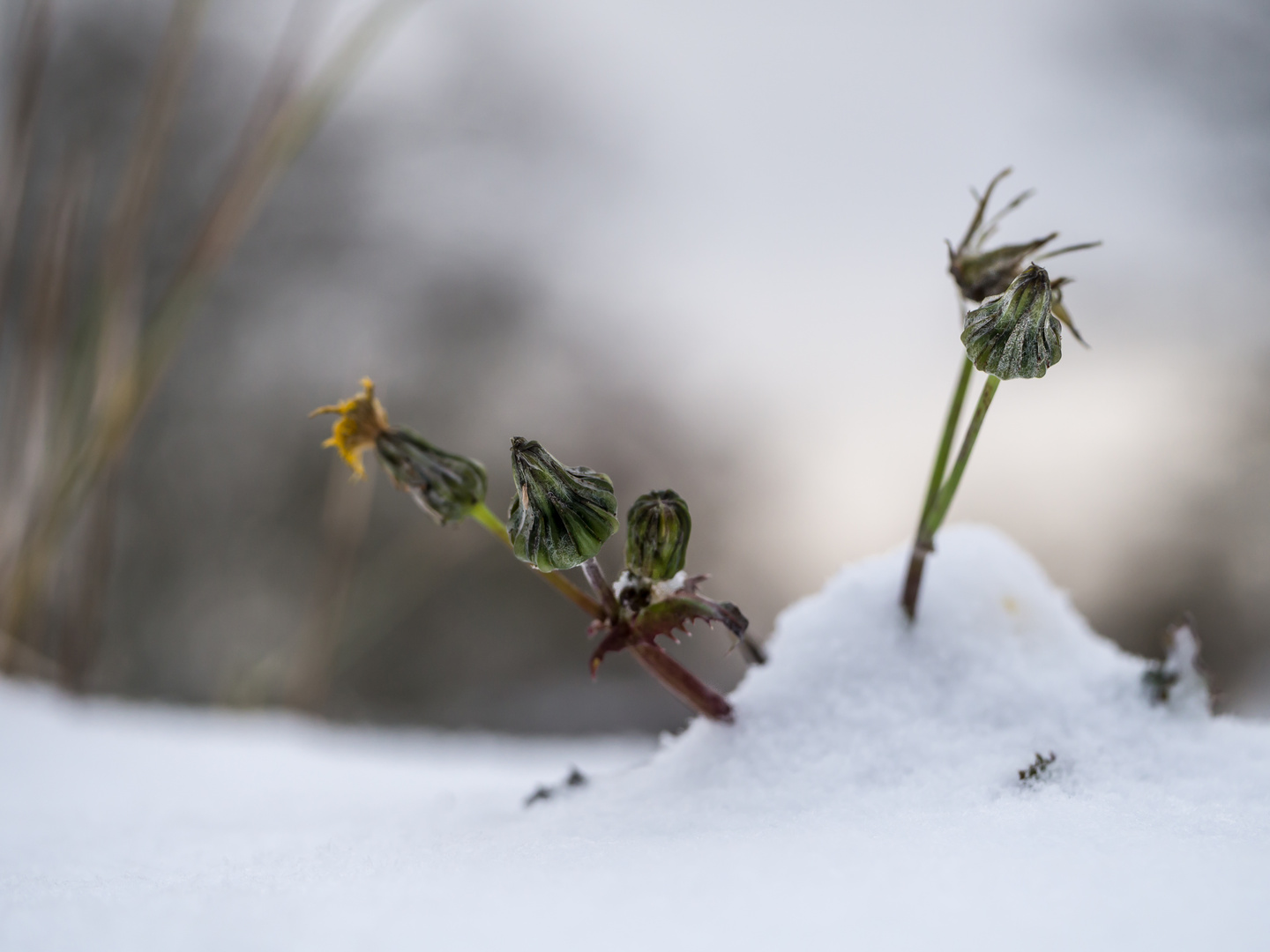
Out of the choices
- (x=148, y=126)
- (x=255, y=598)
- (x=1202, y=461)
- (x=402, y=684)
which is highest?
(x=1202, y=461)

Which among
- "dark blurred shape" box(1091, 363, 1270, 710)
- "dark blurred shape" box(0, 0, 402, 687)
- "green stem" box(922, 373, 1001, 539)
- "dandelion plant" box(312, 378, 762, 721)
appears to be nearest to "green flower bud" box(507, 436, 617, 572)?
"dandelion plant" box(312, 378, 762, 721)

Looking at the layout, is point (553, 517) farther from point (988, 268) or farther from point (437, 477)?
point (988, 268)

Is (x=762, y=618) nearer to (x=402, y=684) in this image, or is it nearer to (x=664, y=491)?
(x=402, y=684)

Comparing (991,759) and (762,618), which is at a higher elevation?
(762,618)

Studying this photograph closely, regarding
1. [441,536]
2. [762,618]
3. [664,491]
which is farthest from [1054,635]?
[762,618]

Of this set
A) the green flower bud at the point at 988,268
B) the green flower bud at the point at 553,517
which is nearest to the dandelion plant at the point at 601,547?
the green flower bud at the point at 553,517

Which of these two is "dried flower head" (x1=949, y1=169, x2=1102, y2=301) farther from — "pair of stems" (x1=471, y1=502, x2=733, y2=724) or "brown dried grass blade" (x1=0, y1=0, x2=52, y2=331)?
"brown dried grass blade" (x1=0, y1=0, x2=52, y2=331)

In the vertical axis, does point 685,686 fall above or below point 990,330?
below

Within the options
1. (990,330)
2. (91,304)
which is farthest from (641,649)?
(91,304)
